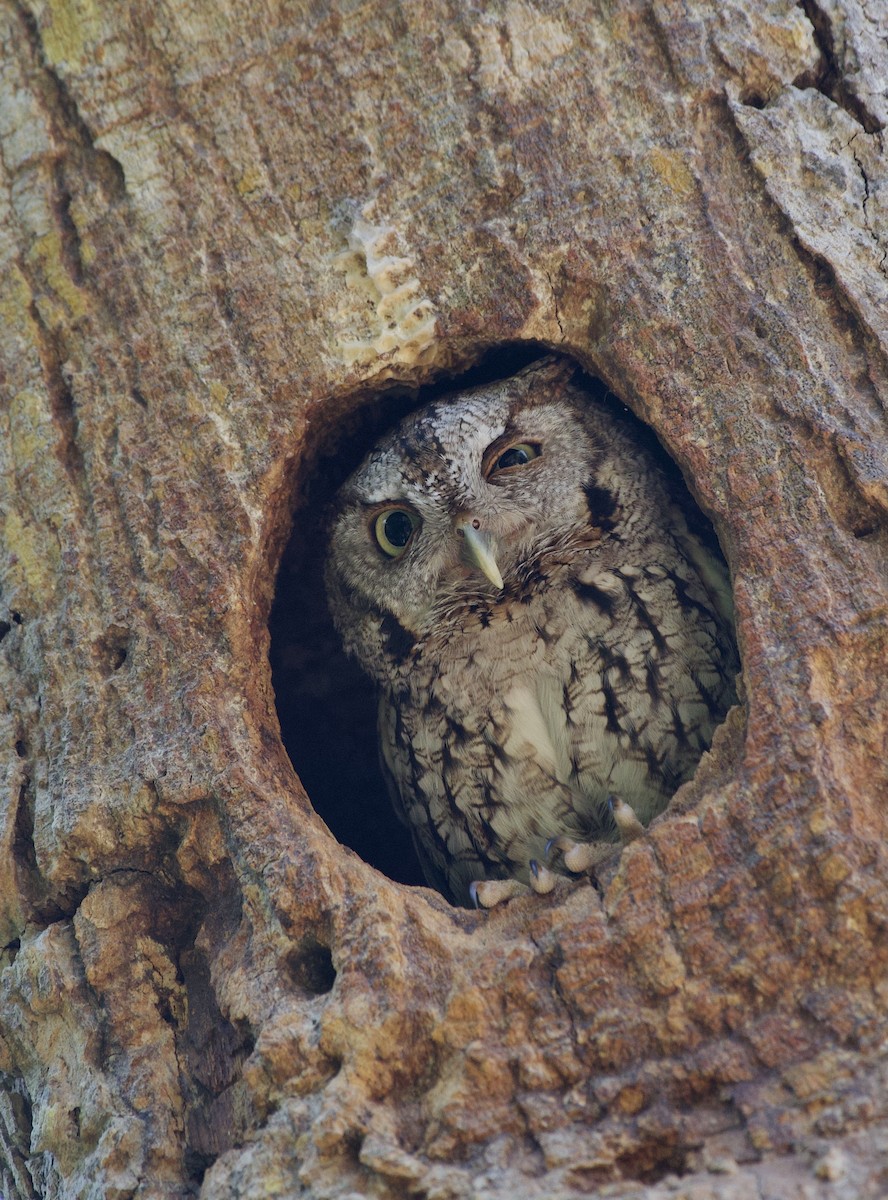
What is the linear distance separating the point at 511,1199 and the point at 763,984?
1.72ft

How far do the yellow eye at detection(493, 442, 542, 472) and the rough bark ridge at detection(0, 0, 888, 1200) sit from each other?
36cm

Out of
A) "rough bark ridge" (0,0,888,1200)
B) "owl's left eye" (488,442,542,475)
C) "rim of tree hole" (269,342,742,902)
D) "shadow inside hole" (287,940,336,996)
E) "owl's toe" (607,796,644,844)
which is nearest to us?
"rough bark ridge" (0,0,888,1200)

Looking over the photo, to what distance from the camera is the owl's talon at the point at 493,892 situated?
2.19m

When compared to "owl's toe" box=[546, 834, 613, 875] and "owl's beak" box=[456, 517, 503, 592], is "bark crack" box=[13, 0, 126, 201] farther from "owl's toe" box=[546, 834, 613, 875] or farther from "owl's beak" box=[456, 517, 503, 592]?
"owl's toe" box=[546, 834, 613, 875]

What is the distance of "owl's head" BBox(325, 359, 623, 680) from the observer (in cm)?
271

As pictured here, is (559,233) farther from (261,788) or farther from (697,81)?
(261,788)

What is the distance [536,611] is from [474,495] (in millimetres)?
360

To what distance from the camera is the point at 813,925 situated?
5.87 ft

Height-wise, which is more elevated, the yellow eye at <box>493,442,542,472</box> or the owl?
the yellow eye at <box>493,442,542,472</box>

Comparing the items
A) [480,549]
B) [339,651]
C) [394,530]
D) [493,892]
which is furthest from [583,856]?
[339,651]

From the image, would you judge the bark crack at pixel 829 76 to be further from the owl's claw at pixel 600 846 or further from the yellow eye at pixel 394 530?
the owl's claw at pixel 600 846

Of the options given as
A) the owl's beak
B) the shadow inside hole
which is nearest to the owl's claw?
the shadow inside hole

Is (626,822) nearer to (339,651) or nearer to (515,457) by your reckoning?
(515,457)

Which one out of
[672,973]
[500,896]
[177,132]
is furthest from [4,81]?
[672,973]
